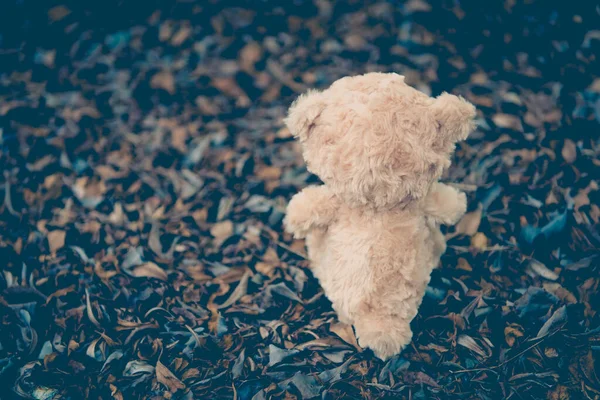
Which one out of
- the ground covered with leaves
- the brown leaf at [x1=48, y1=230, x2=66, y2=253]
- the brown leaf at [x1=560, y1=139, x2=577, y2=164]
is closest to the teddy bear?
the ground covered with leaves

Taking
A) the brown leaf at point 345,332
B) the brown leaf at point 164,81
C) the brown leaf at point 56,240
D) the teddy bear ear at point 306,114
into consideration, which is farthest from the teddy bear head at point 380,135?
the brown leaf at point 164,81

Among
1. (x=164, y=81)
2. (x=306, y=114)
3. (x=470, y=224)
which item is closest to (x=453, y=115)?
(x=306, y=114)

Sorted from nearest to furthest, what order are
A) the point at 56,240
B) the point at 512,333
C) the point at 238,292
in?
the point at 512,333 < the point at 238,292 < the point at 56,240

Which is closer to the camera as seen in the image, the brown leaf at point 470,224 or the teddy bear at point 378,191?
the teddy bear at point 378,191

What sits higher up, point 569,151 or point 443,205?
point 443,205

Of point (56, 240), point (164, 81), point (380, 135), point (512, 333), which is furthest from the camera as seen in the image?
point (164, 81)

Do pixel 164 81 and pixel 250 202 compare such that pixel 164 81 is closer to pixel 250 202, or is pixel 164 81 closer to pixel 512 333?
pixel 250 202

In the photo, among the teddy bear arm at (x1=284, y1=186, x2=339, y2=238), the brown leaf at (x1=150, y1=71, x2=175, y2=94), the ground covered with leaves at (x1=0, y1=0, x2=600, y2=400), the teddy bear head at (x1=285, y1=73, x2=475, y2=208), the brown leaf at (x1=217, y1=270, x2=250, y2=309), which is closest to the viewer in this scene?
the teddy bear head at (x1=285, y1=73, x2=475, y2=208)

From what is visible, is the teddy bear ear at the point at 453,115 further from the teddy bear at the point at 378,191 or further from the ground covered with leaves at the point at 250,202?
the ground covered with leaves at the point at 250,202

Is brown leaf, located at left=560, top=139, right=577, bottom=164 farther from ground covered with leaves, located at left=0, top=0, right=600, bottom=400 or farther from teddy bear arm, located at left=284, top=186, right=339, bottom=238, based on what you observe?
teddy bear arm, located at left=284, top=186, right=339, bottom=238
